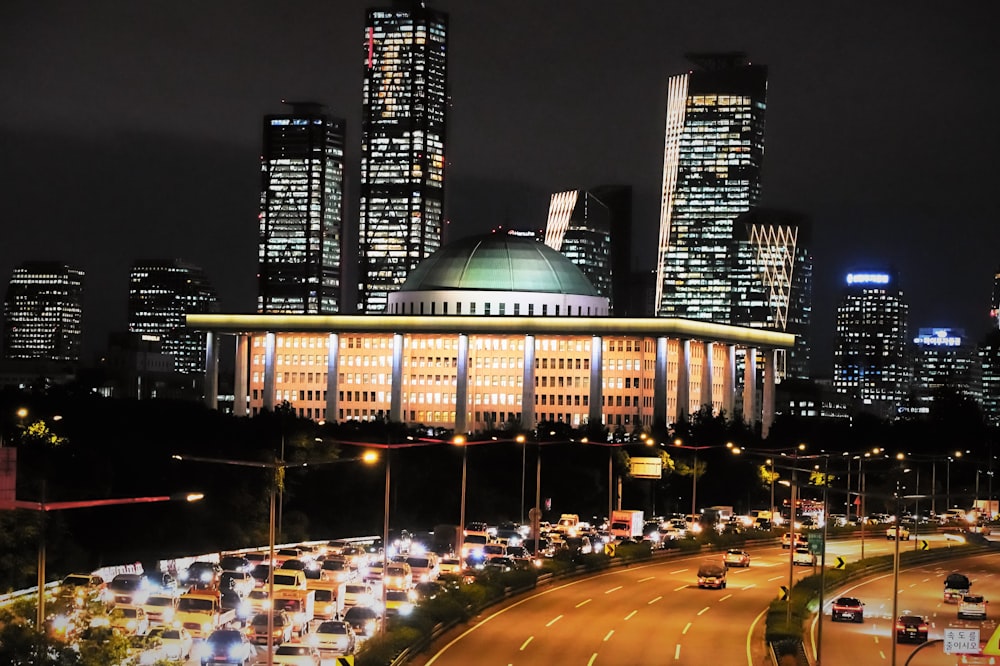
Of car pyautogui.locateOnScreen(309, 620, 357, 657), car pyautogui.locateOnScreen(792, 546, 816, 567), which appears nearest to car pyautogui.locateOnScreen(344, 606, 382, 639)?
car pyautogui.locateOnScreen(309, 620, 357, 657)

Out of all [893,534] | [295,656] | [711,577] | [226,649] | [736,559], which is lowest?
[893,534]

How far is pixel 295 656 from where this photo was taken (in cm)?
6688

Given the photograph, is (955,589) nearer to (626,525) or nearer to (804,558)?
(804,558)

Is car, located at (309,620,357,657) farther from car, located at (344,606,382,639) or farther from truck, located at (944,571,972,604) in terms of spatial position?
truck, located at (944,571,972,604)

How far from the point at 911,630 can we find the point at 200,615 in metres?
30.7

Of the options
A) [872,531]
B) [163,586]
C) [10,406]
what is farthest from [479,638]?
[10,406]

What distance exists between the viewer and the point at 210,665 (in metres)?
65.3

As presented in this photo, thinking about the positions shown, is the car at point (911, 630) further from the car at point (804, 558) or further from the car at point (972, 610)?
the car at point (804, 558)

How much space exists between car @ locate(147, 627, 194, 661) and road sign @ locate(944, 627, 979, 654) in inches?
1046

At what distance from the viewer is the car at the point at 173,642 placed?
68062mm

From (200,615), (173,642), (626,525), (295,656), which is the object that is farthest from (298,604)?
(626,525)

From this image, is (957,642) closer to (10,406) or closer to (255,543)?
(255,543)

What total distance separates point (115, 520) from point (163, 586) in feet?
115

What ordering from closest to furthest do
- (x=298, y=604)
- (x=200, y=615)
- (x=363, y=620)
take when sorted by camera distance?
(x=200, y=615) < (x=363, y=620) < (x=298, y=604)
